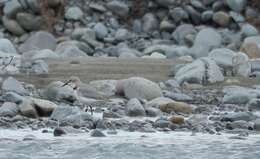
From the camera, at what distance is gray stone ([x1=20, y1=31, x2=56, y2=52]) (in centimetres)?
2297

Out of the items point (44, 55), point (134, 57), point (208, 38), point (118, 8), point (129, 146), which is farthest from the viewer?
point (118, 8)

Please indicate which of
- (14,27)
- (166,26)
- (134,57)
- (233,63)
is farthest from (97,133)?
(14,27)

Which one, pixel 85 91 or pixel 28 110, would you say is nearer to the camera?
pixel 28 110

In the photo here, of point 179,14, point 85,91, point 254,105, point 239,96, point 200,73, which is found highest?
point 179,14

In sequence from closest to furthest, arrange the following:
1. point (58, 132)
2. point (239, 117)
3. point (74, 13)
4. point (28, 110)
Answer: point (58, 132) < point (239, 117) < point (28, 110) < point (74, 13)

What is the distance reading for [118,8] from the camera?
2603cm

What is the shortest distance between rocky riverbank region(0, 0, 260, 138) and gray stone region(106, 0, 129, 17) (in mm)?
33

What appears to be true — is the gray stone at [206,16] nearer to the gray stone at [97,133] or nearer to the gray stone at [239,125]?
the gray stone at [239,125]

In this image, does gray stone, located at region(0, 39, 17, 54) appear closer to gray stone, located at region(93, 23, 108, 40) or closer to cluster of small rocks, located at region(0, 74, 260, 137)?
gray stone, located at region(93, 23, 108, 40)

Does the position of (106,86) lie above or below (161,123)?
above

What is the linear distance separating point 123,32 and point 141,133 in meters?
15.5

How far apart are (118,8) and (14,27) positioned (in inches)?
137

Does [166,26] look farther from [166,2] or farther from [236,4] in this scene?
[236,4]

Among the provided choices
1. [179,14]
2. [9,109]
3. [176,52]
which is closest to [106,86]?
[9,109]
